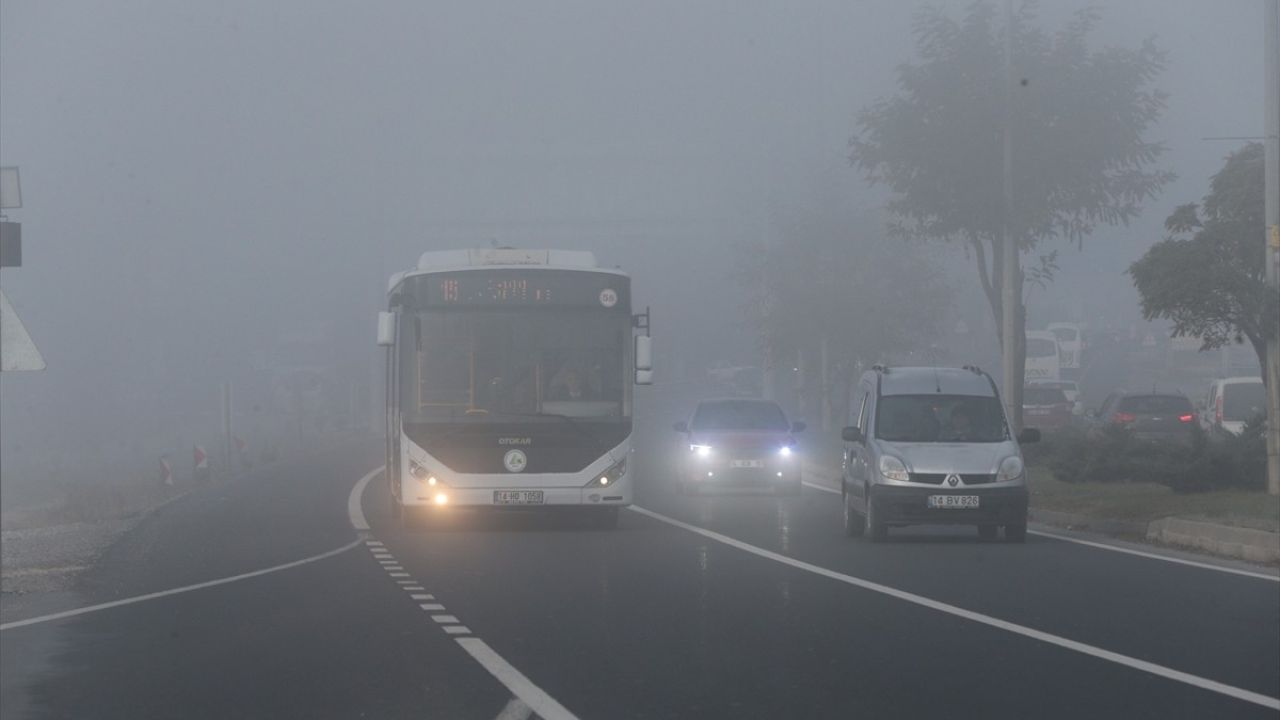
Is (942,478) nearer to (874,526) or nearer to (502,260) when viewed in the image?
(874,526)

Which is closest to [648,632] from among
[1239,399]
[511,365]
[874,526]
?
[874,526]

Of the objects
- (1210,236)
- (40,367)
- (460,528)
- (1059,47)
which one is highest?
(1059,47)

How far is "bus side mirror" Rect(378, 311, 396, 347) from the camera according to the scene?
76.3 ft

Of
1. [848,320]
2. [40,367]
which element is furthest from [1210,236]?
[848,320]

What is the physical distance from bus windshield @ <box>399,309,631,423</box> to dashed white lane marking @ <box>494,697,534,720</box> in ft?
43.1

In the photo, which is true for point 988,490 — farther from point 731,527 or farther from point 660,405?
point 660,405

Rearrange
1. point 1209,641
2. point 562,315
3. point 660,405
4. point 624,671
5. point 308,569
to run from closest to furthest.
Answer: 1. point 624,671
2. point 1209,641
3. point 308,569
4. point 562,315
5. point 660,405

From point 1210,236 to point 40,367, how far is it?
18791 mm

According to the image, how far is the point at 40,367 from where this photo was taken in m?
16.1

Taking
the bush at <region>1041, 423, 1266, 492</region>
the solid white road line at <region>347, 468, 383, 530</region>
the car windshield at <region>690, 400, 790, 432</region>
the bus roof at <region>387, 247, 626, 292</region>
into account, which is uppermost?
the bus roof at <region>387, 247, 626, 292</region>

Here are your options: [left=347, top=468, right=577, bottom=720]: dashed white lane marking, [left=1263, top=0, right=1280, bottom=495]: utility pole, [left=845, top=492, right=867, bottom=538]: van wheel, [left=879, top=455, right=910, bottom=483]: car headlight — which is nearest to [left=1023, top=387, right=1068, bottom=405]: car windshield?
[left=1263, top=0, right=1280, bottom=495]: utility pole

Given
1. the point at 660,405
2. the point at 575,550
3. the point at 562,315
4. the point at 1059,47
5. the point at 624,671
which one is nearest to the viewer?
the point at 624,671

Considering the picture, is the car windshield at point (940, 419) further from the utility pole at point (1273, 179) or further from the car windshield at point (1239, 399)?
the car windshield at point (1239, 399)

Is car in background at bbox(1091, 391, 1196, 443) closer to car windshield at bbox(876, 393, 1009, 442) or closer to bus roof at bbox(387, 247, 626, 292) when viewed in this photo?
car windshield at bbox(876, 393, 1009, 442)
